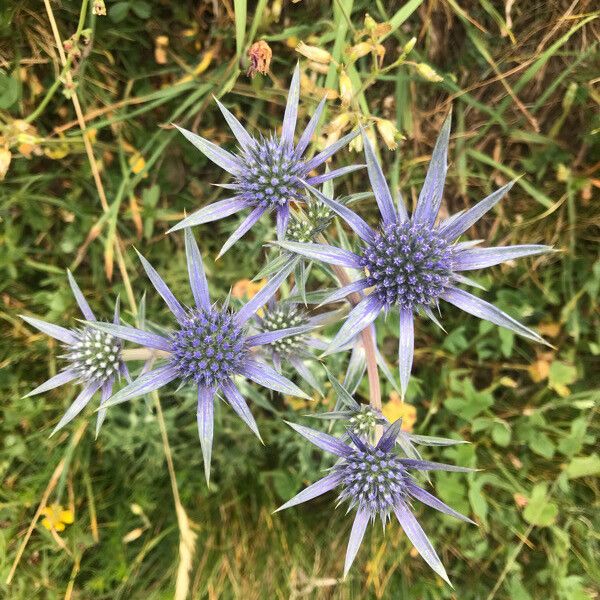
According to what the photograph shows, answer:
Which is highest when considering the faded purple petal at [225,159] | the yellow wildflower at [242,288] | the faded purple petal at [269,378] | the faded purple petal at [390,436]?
the faded purple petal at [225,159]

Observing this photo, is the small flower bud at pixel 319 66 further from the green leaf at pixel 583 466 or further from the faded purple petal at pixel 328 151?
the green leaf at pixel 583 466

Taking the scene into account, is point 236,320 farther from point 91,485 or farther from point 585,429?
point 585,429

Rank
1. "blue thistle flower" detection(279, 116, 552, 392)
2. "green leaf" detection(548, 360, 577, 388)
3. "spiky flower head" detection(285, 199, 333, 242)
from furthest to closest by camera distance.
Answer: "green leaf" detection(548, 360, 577, 388) < "spiky flower head" detection(285, 199, 333, 242) < "blue thistle flower" detection(279, 116, 552, 392)

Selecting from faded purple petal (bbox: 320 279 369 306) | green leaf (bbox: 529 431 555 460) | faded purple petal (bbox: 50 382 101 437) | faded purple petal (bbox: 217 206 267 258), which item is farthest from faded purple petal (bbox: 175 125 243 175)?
green leaf (bbox: 529 431 555 460)

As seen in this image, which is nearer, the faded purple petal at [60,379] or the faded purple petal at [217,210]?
the faded purple petal at [217,210]

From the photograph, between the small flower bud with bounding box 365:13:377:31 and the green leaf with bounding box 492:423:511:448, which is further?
the green leaf with bounding box 492:423:511:448

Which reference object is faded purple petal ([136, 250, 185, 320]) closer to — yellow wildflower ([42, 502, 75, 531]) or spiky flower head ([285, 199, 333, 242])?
spiky flower head ([285, 199, 333, 242])

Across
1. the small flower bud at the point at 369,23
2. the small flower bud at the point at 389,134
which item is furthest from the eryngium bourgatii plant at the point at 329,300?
the small flower bud at the point at 369,23
